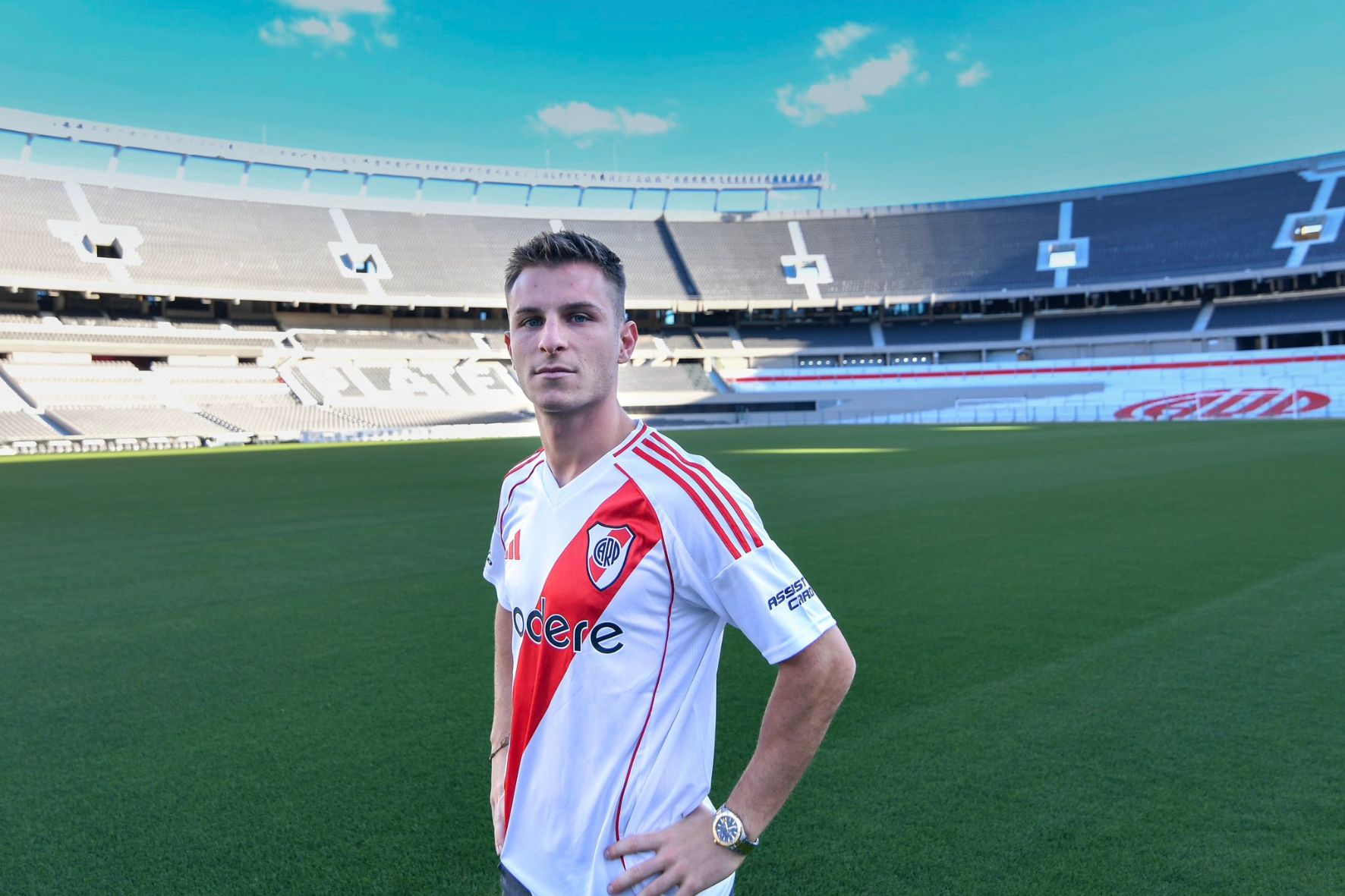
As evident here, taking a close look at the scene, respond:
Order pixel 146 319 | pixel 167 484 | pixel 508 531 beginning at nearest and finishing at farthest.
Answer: pixel 508 531, pixel 167 484, pixel 146 319

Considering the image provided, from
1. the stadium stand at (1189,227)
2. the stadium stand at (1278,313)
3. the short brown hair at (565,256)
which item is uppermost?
the stadium stand at (1189,227)

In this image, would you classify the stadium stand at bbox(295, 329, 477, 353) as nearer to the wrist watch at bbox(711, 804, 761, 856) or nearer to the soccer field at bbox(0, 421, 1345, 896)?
the soccer field at bbox(0, 421, 1345, 896)

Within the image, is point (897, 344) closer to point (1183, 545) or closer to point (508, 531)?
point (1183, 545)

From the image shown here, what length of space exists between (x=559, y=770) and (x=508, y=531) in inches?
23.3

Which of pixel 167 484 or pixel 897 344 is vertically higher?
pixel 897 344

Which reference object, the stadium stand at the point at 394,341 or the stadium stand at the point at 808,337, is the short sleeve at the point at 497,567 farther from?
the stadium stand at the point at 808,337

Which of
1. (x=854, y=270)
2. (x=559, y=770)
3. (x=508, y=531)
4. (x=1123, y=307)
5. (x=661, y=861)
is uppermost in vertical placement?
(x=854, y=270)

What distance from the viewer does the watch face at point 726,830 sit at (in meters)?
1.61

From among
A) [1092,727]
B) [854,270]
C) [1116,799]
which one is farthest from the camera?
[854,270]

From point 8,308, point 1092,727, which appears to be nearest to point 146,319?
point 8,308

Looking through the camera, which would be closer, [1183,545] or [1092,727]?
[1092,727]

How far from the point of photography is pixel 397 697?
4551 millimetres

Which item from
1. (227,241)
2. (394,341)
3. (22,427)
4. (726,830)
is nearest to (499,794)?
(726,830)

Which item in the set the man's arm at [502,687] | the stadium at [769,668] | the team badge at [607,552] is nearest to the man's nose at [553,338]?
the team badge at [607,552]
